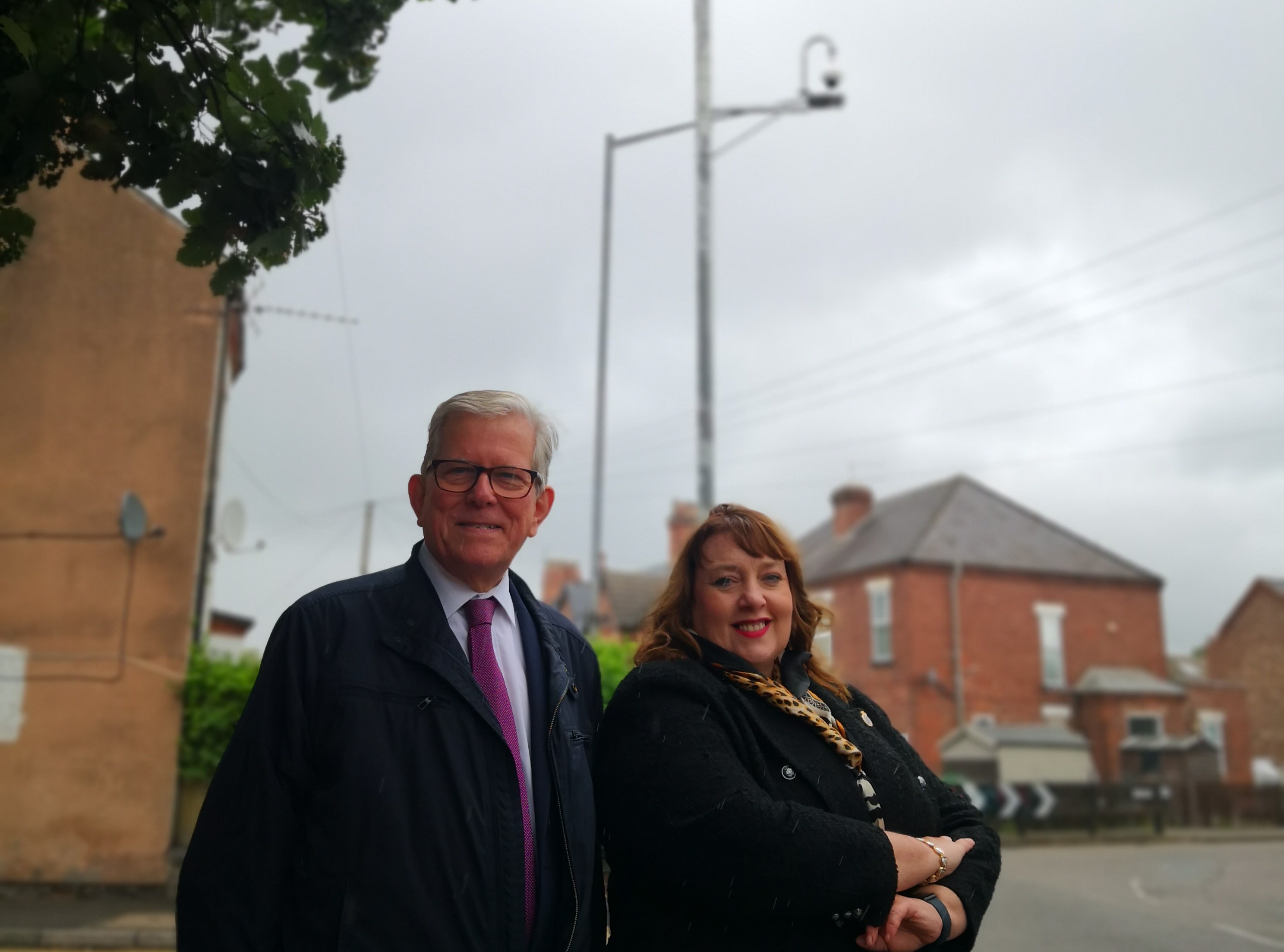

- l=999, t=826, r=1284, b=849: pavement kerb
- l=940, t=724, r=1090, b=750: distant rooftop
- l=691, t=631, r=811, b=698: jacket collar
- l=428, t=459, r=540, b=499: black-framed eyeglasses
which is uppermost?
l=428, t=459, r=540, b=499: black-framed eyeglasses

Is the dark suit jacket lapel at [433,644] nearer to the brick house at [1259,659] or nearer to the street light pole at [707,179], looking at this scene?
the street light pole at [707,179]

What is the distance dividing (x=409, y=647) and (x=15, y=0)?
185 centimetres

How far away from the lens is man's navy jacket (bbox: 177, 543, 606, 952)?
236 cm

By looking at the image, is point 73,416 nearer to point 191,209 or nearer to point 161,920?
point 161,920

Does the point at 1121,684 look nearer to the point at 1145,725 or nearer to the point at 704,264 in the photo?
the point at 1145,725

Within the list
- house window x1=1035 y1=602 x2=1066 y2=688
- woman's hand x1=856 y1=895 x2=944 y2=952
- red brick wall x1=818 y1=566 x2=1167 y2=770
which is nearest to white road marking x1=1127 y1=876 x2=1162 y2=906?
woman's hand x1=856 y1=895 x2=944 y2=952

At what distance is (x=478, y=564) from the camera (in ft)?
8.90

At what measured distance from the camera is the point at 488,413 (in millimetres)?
2793

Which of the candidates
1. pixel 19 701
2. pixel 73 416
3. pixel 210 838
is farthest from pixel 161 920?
pixel 210 838

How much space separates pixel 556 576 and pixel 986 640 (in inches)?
738

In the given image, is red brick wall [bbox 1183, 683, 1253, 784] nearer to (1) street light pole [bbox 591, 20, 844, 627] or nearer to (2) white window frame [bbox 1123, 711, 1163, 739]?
(2) white window frame [bbox 1123, 711, 1163, 739]

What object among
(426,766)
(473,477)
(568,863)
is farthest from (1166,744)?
(426,766)

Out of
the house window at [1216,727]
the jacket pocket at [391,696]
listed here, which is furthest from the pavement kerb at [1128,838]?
the jacket pocket at [391,696]

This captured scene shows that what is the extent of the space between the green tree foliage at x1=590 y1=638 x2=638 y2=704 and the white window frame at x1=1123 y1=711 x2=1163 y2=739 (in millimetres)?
19275
